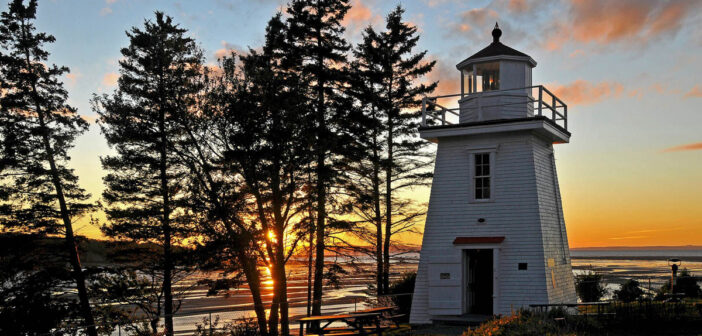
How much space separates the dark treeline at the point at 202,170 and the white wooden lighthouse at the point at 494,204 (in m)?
4.97

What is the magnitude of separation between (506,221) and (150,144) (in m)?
14.8

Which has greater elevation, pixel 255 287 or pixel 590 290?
pixel 255 287

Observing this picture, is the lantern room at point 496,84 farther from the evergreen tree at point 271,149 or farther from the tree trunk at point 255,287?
the tree trunk at point 255,287

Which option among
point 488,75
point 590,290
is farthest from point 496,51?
point 590,290

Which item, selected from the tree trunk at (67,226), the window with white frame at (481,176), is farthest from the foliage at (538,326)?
the tree trunk at (67,226)

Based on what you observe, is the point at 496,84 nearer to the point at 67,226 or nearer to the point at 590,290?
the point at 590,290

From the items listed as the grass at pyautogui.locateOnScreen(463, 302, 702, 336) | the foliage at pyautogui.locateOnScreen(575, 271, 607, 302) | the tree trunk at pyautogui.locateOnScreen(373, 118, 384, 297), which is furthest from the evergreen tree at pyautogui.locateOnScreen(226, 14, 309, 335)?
the foliage at pyautogui.locateOnScreen(575, 271, 607, 302)

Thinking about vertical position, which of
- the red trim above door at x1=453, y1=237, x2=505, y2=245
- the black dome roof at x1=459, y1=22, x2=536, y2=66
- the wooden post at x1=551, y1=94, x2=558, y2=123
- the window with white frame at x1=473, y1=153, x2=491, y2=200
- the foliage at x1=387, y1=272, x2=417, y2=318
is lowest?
the foliage at x1=387, y1=272, x2=417, y2=318

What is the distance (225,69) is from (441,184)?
835 centimetres

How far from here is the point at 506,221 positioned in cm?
1794

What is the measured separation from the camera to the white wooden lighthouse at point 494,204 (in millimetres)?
17547

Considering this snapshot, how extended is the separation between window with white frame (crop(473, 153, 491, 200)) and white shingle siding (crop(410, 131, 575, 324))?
0.23m

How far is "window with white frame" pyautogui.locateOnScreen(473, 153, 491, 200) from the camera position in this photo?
18.5m

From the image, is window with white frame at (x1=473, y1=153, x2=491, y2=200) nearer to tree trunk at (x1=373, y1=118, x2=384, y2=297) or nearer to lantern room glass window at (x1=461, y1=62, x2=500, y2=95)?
lantern room glass window at (x1=461, y1=62, x2=500, y2=95)
